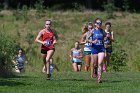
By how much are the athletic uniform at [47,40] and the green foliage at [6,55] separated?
8.43ft

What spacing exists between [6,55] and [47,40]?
139 inches

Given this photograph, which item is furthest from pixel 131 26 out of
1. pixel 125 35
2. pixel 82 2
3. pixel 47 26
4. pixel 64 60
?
pixel 47 26

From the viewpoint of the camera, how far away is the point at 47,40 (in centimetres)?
2041

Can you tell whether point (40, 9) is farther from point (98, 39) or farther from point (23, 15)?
point (98, 39)

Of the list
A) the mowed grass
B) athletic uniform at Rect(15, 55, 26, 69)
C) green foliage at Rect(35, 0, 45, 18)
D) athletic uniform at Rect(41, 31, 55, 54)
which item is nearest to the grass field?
the mowed grass

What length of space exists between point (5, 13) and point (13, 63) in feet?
87.3

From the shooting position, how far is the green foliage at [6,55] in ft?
74.0

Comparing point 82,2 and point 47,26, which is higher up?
point 47,26

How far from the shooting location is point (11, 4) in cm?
6450

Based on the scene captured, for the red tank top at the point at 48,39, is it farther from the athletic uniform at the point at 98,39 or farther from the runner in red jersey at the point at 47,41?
the athletic uniform at the point at 98,39

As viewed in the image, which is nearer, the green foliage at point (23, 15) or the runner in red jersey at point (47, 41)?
the runner in red jersey at point (47, 41)

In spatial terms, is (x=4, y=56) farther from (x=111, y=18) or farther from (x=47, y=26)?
(x=111, y=18)

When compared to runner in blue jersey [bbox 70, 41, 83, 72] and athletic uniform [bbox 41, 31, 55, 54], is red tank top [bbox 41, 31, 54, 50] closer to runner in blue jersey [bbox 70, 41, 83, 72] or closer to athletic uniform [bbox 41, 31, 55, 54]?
athletic uniform [bbox 41, 31, 55, 54]

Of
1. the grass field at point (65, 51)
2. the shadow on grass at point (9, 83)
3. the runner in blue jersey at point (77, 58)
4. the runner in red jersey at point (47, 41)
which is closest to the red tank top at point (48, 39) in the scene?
the runner in red jersey at point (47, 41)
